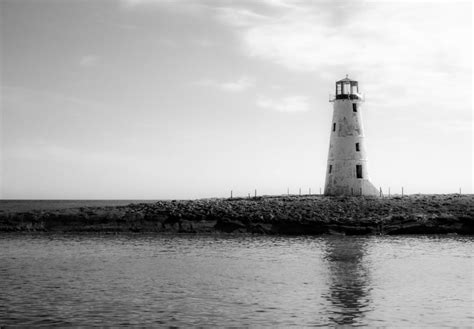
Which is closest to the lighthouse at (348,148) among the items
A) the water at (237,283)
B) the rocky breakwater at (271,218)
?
the rocky breakwater at (271,218)

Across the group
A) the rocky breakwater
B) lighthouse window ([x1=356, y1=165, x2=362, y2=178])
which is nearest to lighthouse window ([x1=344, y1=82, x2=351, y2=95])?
lighthouse window ([x1=356, y1=165, x2=362, y2=178])

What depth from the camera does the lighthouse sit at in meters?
57.7

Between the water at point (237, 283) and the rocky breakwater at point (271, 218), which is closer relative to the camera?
the water at point (237, 283)

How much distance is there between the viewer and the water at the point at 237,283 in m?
17.9

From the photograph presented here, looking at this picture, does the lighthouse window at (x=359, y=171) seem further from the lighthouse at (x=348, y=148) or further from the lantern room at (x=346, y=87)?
the lantern room at (x=346, y=87)

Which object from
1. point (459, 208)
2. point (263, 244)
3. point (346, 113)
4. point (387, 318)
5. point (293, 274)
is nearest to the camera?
point (387, 318)

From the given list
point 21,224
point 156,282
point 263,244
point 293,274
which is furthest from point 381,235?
point 21,224

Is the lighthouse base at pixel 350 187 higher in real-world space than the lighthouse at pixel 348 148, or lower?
lower

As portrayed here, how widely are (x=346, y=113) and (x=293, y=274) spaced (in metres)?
34.6

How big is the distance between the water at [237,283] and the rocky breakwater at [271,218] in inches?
238

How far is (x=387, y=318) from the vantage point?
17.8 m

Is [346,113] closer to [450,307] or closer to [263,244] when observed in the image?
[263,244]

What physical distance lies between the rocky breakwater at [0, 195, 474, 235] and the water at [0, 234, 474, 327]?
6.04 meters

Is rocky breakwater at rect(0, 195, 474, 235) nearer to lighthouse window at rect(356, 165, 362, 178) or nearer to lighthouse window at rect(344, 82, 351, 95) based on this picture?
lighthouse window at rect(356, 165, 362, 178)
